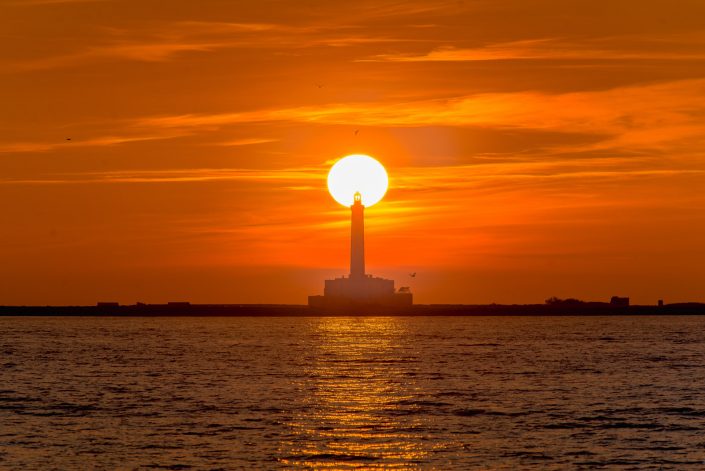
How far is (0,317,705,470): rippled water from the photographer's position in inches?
1881

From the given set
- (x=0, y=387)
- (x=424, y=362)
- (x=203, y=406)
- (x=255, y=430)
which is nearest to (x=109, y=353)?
(x=424, y=362)

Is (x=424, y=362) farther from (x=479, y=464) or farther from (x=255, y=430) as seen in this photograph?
(x=479, y=464)

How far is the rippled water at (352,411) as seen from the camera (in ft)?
157

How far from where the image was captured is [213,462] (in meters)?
46.0

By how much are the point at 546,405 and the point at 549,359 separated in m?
46.6

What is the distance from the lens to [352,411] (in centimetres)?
6294

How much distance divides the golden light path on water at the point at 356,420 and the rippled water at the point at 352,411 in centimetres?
11

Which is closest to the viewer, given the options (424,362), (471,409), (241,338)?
(471,409)

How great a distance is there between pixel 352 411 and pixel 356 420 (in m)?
3.98

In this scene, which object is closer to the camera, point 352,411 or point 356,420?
point 356,420

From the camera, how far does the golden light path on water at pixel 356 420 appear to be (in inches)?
1850

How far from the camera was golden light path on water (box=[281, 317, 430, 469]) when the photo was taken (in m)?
47.0

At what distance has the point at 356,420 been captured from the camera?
193 feet

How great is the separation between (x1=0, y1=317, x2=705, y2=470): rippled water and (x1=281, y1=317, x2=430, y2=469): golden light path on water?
0.38ft
